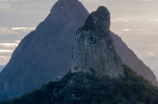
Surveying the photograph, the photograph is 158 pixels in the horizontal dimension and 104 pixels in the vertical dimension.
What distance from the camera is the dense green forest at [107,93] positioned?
8706cm

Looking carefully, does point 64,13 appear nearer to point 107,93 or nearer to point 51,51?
point 51,51

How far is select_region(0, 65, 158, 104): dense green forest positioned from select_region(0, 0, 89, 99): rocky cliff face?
87783 millimetres

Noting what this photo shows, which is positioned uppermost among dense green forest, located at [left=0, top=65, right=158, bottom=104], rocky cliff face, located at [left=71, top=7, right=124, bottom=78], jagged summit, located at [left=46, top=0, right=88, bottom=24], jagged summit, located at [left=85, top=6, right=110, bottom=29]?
jagged summit, located at [left=46, top=0, right=88, bottom=24]

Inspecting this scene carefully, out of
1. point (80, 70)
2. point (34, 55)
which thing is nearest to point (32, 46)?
point (34, 55)

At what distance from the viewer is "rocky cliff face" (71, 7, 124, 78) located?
294 feet

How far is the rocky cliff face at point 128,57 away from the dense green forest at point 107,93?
8587cm

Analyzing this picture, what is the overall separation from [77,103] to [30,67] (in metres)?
107

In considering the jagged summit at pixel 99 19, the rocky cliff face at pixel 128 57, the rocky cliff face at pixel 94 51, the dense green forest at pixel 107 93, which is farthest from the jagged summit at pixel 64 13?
the rocky cliff face at pixel 94 51

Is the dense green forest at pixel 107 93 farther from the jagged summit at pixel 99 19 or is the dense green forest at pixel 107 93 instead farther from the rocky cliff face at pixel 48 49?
the rocky cliff face at pixel 48 49

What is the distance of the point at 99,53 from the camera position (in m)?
89.8

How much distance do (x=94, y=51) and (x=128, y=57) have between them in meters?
101

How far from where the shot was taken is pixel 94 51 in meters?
89.4

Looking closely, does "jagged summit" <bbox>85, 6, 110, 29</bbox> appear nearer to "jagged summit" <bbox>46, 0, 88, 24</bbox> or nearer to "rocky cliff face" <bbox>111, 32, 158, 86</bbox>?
"rocky cliff face" <bbox>111, 32, 158, 86</bbox>

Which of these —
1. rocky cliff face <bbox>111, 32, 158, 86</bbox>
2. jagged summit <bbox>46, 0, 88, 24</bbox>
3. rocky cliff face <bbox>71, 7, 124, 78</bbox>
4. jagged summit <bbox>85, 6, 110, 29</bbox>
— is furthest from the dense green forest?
jagged summit <bbox>46, 0, 88, 24</bbox>
